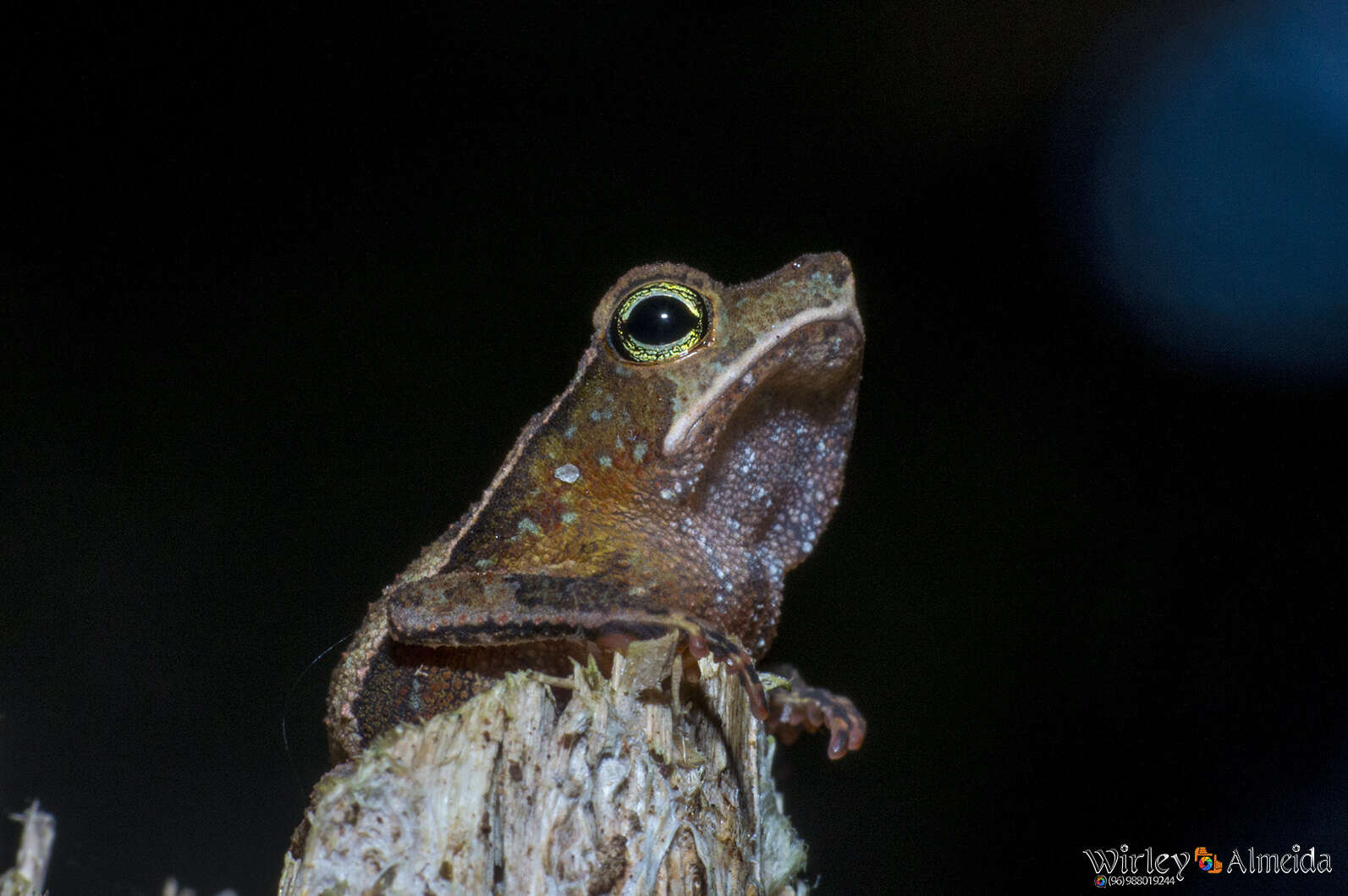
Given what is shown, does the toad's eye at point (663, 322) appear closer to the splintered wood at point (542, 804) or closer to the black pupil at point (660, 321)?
the black pupil at point (660, 321)

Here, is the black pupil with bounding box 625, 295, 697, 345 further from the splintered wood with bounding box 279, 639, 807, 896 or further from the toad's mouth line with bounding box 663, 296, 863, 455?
the splintered wood with bounding box 279, 639, 807, 896

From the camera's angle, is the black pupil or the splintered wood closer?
the splintered wood

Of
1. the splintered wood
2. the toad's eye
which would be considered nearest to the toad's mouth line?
the toad's eye

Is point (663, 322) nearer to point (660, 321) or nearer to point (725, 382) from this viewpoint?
point (660, 321)

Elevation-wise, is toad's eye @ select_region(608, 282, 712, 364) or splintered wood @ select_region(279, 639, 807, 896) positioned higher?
toad's eye @ select_region(608, 282, 712, 364)

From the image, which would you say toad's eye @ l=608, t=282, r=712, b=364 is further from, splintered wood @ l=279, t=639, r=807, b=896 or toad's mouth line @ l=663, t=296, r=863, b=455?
splintered wood @ l=279, t=639, r=807, b=896

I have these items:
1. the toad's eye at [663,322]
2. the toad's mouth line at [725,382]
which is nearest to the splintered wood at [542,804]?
the toad's mouth line at [725,382]

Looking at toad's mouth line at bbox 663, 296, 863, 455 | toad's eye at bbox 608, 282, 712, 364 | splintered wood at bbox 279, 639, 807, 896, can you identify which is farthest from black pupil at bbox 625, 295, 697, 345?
splintered wood at bbox 279, 639, 807, 896

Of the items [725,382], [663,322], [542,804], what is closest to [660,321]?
[663,322]
